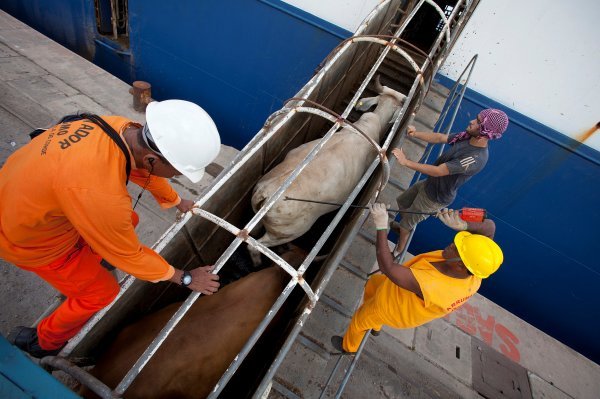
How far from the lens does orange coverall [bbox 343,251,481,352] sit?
2379 mm

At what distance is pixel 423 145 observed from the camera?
4352 millimetres

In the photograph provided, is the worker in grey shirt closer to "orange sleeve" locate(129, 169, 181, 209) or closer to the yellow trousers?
the yellow trousers

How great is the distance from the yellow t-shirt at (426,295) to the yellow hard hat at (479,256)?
173 millimetres

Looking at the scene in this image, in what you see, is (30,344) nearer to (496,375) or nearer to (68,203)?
(68,203)

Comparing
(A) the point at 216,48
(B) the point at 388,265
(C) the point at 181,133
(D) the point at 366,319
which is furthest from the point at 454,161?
(A) the point at 216,48

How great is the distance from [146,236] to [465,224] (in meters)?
3.61

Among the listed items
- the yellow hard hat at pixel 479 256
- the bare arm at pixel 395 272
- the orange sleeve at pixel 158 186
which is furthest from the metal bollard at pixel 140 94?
the yellow hard hat at pixel 479 256

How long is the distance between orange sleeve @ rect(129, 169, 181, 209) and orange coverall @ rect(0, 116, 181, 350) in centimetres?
46

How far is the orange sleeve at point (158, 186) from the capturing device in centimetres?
233

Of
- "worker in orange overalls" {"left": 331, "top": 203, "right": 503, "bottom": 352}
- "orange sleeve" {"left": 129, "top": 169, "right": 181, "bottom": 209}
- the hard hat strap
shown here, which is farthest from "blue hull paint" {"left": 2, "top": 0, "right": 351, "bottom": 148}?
the hard hat strap

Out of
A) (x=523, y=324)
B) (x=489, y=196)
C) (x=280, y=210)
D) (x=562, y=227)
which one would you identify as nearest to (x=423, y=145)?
(x=280, y=210)

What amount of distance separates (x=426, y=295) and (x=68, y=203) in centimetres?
230

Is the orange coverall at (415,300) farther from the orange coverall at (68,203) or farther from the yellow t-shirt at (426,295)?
the orange coverall at (68,203)

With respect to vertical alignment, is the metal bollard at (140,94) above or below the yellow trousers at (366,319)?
below
